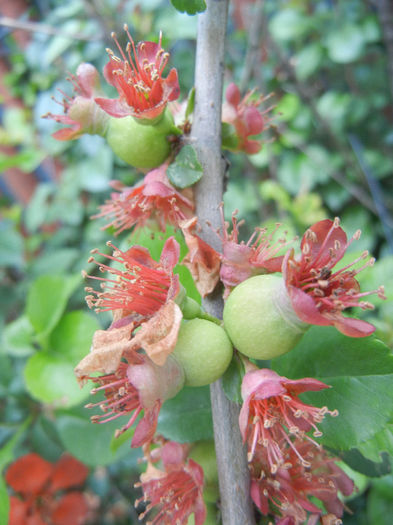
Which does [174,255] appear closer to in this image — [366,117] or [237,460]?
[237,460]

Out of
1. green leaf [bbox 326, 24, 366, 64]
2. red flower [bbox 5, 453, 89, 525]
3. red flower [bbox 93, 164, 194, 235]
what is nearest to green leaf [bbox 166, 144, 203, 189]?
red flower [bbox 93, 164, 194, 235]

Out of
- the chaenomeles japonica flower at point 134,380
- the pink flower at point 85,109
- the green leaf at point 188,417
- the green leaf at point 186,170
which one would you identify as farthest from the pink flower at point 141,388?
the pink flower at point 85,109

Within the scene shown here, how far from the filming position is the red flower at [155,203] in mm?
532

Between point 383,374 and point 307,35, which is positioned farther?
point 307,35

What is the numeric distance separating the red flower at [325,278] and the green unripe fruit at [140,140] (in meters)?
0.23

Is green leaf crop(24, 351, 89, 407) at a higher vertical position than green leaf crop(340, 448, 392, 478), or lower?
lower

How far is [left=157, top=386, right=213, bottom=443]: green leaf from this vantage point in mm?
545

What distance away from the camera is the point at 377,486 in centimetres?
82

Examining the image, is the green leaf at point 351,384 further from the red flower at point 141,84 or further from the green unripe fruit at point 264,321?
the red flower at point 141,84

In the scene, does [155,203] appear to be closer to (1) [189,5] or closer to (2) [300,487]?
(1) [189,5]

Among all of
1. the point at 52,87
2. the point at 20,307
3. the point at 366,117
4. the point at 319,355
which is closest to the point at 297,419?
the point at 319,355

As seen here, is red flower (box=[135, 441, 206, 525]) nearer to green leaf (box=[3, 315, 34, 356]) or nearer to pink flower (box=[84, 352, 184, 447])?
pink flower (box=[84, 352, 184, 447])

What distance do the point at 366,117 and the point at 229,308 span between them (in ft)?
6.13

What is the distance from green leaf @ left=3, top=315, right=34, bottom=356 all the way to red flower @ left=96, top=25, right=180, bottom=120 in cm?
63
